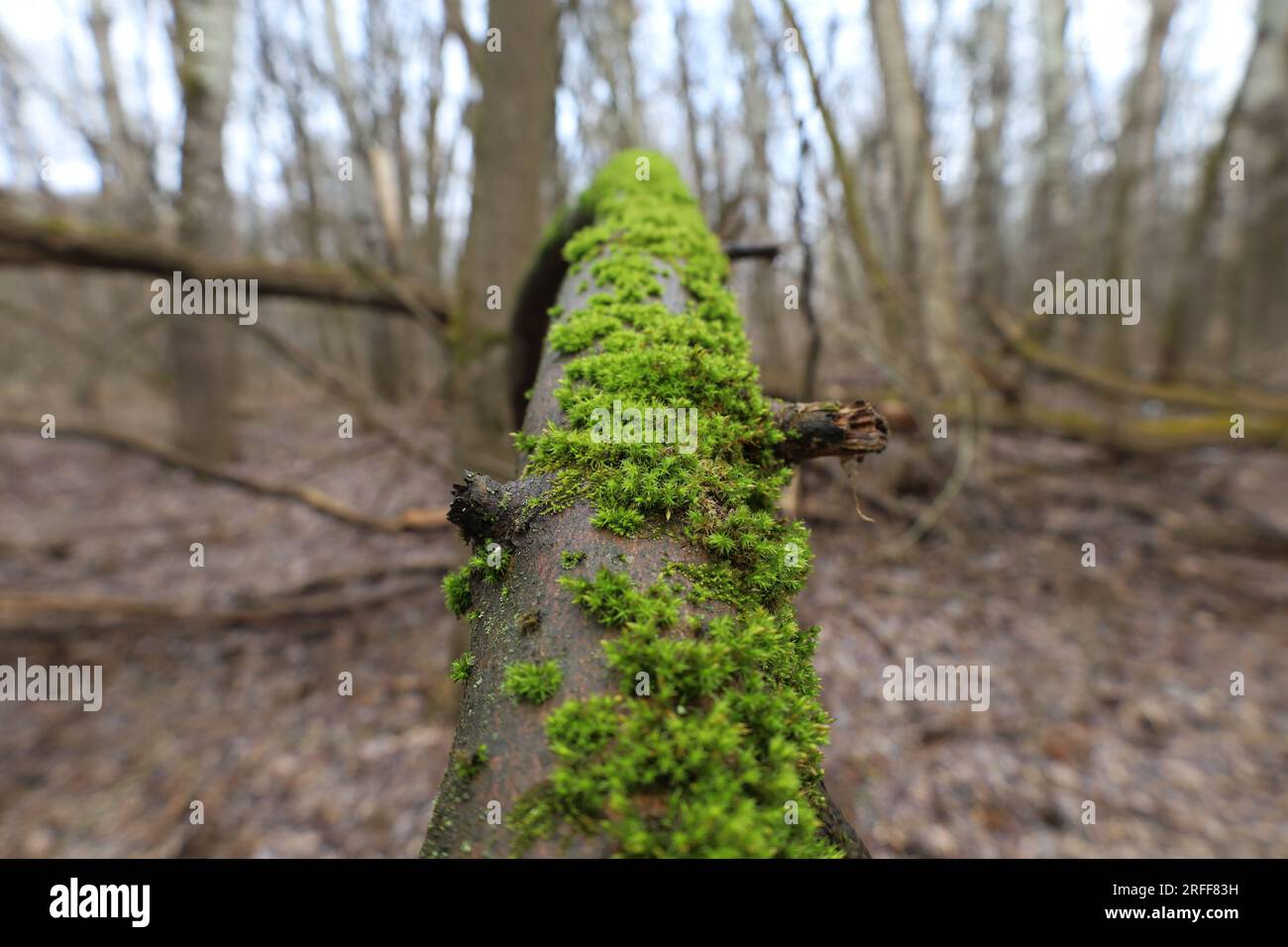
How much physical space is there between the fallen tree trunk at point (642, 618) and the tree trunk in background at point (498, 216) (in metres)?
2.75

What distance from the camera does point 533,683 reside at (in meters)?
0.77

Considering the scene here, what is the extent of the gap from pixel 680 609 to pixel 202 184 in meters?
9.26

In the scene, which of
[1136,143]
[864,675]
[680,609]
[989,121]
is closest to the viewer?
[680,609]

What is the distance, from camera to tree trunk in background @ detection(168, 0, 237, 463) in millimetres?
7004

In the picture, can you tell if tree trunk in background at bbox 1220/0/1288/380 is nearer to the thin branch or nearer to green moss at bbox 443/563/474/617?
green moss at bbox 443/563/474/617

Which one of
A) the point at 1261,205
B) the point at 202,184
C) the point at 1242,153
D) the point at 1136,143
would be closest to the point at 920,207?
the point at 1136,143

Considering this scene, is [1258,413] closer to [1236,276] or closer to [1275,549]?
[1275,549]

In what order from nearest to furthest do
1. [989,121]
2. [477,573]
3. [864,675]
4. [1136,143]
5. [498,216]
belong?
1. [477,573]
2. [498,216]
3. [864,675]
4. [1136,143]
5. [989,121]

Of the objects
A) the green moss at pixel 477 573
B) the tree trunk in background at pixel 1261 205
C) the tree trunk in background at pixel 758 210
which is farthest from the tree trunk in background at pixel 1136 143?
the green moss at pixel 477 573

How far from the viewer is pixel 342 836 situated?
3.50 m

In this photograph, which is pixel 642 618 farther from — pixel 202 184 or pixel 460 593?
pixel 202 184

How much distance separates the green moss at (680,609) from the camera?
0.69 m

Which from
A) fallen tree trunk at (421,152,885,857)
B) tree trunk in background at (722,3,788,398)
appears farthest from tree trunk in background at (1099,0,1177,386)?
fallen tree trunk at (421,152,885,857)

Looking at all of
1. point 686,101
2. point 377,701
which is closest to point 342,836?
point 377,701
